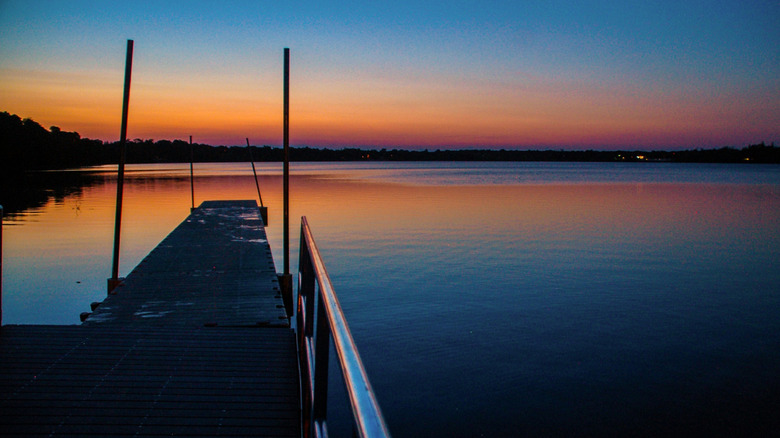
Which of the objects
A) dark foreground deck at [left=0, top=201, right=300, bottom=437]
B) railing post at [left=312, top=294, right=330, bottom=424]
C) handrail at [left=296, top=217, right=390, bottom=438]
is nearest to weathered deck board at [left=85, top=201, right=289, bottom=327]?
dark foreground deck at [left=0, top=201, right=300, bottom=437]

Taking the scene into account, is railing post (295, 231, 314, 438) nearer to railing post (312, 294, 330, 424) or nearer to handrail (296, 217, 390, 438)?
handrail (296, 217, 390, 438)

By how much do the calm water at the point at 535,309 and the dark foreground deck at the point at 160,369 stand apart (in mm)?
1836

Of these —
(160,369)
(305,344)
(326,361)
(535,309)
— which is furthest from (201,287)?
(535,309)

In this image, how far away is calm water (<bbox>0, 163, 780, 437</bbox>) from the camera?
6.07m

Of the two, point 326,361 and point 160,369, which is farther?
point 160,369

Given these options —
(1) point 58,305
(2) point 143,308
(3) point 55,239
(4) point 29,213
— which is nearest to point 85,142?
(4) point 29,213

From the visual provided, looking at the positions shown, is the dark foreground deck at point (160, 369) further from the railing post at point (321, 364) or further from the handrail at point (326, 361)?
the railing post at point (321, 364)

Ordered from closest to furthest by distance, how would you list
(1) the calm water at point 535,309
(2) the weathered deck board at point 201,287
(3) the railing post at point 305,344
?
(3) the railing post at point 305,344
(2) the weathered deck board at point 201,287
(1) the calm water at point 535,309

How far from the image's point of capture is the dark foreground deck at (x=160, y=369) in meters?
3.32

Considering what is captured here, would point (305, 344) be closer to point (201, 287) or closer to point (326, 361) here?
point (326, 361)

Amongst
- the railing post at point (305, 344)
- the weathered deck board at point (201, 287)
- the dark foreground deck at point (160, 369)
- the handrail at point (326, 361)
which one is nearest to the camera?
the handrail at point (326, 361)

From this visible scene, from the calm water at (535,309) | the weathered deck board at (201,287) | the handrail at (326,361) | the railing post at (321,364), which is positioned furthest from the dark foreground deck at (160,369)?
the calm water at (535,309)

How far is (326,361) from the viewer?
8.32 ft

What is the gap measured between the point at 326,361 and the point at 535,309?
7598 millimetres
